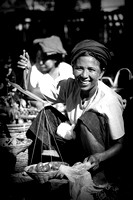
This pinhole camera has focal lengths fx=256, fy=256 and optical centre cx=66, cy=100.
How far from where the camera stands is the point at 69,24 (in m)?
6.74

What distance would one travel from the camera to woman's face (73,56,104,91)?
2266 millimetres

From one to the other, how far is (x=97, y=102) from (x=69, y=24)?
16.0 ft

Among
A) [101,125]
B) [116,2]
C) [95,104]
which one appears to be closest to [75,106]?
[95,104]

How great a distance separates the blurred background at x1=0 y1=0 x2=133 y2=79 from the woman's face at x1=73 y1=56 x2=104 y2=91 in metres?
4.12

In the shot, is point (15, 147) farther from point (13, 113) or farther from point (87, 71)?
point (13, 113)

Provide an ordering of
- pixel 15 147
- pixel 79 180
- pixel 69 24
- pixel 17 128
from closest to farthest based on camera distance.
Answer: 1. pixel 79 180
2. pixel 15 147
3. pixel 17 128
4. pixel 69 24

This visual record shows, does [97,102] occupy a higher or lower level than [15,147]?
higher

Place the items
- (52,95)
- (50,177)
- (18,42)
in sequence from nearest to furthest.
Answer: (50,177) < (52,95) < (18,42)

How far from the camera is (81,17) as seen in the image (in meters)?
6.59

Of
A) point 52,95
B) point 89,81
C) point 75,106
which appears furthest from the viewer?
point 52,95

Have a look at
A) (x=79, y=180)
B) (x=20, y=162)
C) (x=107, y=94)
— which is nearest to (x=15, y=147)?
(x=20, y=162)

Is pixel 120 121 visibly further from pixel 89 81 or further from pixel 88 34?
pixel 88 34

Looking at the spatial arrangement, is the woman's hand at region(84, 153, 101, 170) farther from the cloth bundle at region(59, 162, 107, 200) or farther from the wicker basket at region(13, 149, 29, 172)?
the wicker basket at region(13, 149, 29, 172)

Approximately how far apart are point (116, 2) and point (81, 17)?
38.6 inches
